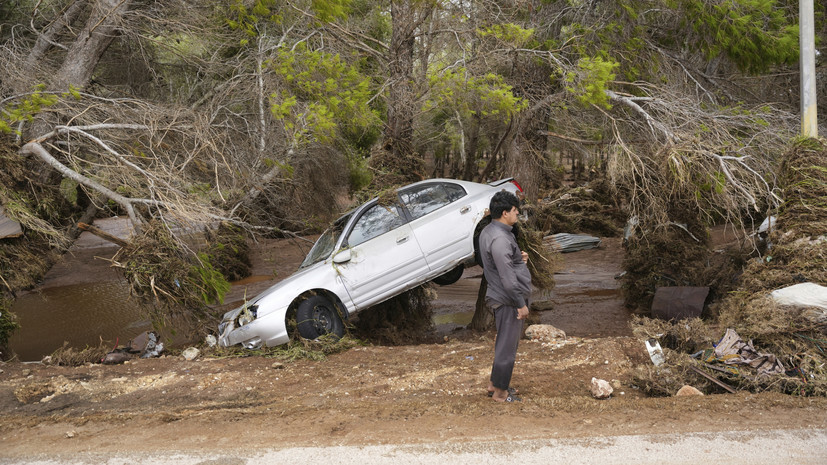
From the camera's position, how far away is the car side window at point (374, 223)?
8383 mm

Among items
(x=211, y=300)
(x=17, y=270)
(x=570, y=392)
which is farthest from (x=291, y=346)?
(x=17, y=270)

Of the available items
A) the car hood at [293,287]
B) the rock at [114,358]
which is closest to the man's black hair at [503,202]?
the car hood at [293,287]

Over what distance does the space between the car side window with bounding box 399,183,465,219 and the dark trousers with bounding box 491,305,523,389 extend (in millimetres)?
3320

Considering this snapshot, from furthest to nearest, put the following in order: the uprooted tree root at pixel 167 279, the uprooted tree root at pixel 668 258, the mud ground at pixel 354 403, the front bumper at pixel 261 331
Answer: the uprooted tree root at pixel 668 258 → the uprooted tree root at pixel 167 279 → the front bumper at pixel 261 331 → the mud ground at pixel 354 403

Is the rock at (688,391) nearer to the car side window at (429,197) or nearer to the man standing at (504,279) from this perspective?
the man standing at (504,279)

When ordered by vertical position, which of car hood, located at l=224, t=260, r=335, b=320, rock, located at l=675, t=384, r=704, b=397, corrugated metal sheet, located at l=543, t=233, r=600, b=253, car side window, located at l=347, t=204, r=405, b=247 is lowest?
corrugated metal sheet, located at l=543, t=233, r=600, b=253

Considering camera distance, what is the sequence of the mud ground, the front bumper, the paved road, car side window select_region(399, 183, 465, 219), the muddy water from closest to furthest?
1. the paved road
2. the mud ground
3. the front bumper
4. car side window select_region(399, 183, 465, 219)
5. the muddy water

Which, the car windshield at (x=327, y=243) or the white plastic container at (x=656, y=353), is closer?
the white plastic container at (x=656, y=353)

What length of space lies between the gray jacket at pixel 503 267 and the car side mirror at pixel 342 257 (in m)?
3.03

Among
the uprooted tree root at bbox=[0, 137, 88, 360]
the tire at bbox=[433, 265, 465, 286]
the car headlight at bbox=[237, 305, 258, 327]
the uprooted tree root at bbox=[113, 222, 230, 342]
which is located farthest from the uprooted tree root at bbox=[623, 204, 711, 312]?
the uprooted tree root at bbox=[0, 137, 88, 360]

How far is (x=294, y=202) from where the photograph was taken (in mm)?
14930

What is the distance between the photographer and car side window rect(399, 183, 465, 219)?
8547 mm

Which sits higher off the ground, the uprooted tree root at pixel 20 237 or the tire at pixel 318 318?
the uprooted tree root at pixel 20 237

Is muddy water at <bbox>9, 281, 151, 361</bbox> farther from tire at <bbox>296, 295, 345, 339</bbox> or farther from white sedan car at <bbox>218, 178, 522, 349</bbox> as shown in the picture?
tire at <bbox>296, 295, 345, 339</bbox>
